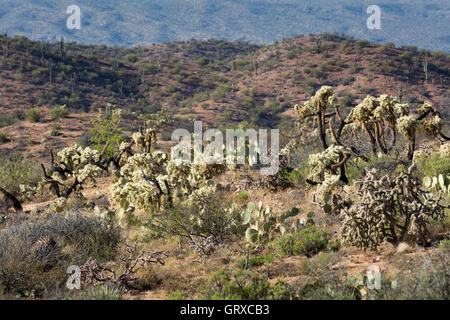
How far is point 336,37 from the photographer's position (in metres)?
66.8

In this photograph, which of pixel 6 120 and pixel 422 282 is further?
pixel 6 120

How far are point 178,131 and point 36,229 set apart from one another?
2345 cm

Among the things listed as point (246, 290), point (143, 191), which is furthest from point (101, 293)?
point (143, 191)

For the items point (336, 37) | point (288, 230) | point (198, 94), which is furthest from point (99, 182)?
point (336, 37)

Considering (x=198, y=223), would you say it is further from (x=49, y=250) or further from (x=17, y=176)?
(x=17, y=176)

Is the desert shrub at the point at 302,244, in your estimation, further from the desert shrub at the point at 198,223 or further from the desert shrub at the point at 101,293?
the desert shrub at the point at 101,293

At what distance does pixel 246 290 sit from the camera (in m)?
4.40

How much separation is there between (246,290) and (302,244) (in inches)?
75.1

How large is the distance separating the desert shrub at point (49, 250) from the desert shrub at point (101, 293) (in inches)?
13.6

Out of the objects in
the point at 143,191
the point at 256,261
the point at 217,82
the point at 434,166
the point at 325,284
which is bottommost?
the point at 256,261

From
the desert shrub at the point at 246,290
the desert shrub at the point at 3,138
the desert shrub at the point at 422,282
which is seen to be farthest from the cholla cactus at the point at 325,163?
the desert shrub at the point at 3,138

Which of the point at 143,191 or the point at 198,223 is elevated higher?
the point at 143,191

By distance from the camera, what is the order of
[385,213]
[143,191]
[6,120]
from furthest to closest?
[6,120], [143,191], [385,213]

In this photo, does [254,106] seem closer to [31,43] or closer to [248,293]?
[31,43]
